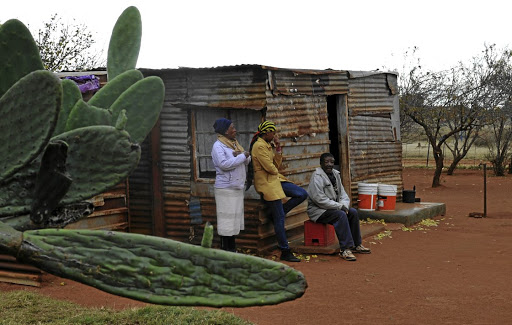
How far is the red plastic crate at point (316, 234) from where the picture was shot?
8969 mm

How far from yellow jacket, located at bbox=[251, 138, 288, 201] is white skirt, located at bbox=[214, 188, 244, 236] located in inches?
12.3

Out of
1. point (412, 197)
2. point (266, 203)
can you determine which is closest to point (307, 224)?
point (266, 203)

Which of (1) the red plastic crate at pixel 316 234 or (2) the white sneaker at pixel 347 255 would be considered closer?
(2) the white sneaker at pixel 347 255

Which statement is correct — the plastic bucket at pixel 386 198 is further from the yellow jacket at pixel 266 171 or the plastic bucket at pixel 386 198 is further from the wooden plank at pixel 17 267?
the wooden plank at pixel 17 267

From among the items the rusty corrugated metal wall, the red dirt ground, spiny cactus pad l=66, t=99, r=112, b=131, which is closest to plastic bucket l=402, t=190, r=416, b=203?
the rusty corrugated metal wall

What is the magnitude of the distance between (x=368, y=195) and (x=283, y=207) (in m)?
3.50

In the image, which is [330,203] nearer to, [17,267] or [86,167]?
[17,267]

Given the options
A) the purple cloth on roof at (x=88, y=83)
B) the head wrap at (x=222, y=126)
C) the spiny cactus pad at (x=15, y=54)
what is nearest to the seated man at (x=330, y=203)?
the head wrap at (x=222, y=126)

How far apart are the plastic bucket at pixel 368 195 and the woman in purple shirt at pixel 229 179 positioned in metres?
4.06

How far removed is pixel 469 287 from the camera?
709 centimetres

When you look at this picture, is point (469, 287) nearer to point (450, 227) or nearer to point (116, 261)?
point (450, 227)

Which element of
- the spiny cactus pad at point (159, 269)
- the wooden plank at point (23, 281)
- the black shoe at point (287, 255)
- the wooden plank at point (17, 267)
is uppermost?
the spiny cactus pad at point (159, 269)

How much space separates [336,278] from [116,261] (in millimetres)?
5351

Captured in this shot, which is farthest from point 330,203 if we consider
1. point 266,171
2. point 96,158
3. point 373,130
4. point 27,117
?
point 27,117
